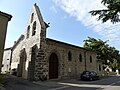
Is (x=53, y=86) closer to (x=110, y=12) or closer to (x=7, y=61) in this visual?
(x=110, y=12)

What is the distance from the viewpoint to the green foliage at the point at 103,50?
46344 millimetres

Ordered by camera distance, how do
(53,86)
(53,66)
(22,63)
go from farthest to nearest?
(22,63), (53,66), (53,86)

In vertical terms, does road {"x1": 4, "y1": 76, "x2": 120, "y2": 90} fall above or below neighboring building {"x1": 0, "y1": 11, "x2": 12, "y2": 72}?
below

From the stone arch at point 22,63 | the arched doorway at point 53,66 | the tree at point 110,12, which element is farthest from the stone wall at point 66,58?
the tree at point 110,12

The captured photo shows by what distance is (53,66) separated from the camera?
22641 millimetres

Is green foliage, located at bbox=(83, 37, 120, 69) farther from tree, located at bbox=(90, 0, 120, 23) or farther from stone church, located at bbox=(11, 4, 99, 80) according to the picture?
tree, located at bbox=(90, 0, 120, 23)

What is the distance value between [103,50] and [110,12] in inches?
1486

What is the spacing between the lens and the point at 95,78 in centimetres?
2470

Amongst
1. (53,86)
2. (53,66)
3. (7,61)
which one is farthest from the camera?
(7,61)

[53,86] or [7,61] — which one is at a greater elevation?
[7,61]

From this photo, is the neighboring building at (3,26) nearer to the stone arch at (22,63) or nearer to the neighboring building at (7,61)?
the stone arch at (22,63)

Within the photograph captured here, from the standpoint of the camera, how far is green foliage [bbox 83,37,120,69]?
46.3 metres

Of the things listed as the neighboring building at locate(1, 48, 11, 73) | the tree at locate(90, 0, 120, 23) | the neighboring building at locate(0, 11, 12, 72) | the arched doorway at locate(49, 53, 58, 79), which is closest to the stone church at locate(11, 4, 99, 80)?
the arched doorway at locate(49, 53, 58, 79)

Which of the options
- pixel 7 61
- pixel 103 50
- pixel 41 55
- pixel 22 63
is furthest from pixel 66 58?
pixel 103 50
